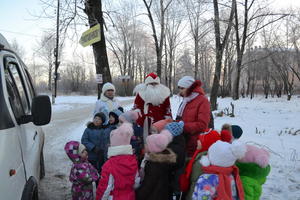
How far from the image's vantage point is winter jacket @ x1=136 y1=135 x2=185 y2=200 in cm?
281

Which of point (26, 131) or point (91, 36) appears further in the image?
point (91, 36)

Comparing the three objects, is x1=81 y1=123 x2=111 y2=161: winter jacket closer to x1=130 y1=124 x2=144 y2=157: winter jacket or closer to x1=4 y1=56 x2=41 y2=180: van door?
x1=130 y1=124 x2=144 y2=157: winter jacket

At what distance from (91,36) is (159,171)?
13.0 feet

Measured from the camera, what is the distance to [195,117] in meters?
3.47

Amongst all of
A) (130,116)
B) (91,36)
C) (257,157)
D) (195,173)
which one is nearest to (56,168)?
(130,116)

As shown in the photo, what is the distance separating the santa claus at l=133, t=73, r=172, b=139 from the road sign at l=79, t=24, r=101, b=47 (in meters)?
2.05

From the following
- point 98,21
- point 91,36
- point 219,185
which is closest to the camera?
point 219,185

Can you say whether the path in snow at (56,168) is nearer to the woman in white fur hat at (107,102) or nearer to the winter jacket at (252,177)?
the woman in white fur hat at (107,102)

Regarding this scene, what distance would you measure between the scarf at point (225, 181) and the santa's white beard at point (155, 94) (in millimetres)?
1720

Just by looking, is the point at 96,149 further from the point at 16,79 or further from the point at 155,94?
the point at 16,79

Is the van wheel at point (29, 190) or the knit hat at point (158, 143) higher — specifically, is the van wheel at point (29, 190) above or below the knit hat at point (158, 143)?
below

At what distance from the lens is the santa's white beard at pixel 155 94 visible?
13.4 feet

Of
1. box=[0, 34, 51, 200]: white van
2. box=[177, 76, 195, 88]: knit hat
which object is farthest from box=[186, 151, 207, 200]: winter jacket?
box=[0, 34, 51, 200]: white van

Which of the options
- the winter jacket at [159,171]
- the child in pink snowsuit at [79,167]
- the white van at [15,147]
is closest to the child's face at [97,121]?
the child in pink snowsuit at [79,167]
